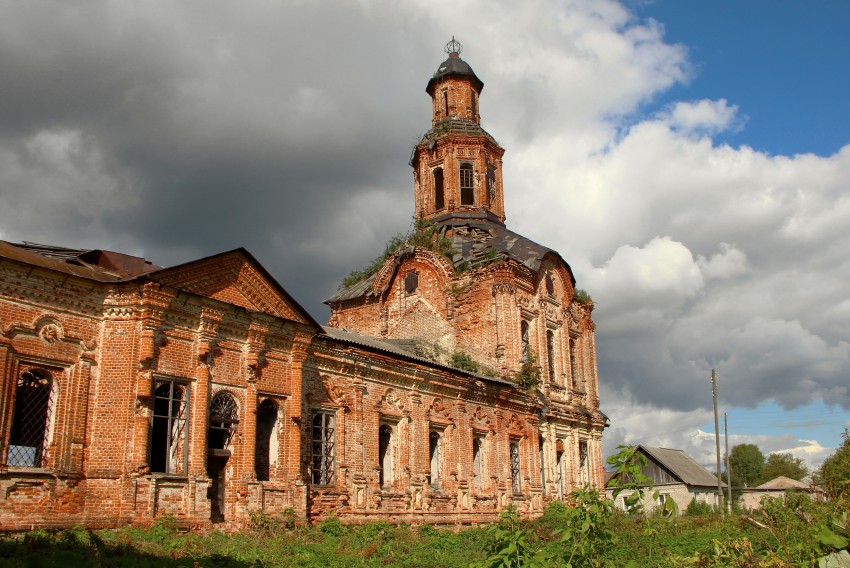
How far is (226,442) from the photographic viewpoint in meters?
14.2

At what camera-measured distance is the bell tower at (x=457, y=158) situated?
95.0 feet

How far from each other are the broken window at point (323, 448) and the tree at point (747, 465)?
209 feet

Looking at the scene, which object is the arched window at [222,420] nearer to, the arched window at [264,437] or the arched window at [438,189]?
the arched window at [264,437]

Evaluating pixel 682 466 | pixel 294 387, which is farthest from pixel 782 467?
pixel 294 387

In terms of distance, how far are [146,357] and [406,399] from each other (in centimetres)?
786

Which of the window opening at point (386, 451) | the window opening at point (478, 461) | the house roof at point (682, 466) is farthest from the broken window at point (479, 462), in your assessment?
the house roof at point (682, 466)

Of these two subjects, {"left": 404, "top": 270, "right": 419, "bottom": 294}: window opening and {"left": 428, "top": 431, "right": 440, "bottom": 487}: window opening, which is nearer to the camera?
{"left": 428, "top": 431, "right": 440, "bottom": 487}: window opening

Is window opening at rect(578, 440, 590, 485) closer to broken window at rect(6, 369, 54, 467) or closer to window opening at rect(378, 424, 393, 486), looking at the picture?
window opening at rect(378, 424, 393, 486)

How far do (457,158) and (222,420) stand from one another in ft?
57.8

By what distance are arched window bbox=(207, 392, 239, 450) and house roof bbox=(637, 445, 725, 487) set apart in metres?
31.1

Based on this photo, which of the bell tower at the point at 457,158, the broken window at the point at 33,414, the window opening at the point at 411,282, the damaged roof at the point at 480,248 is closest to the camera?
the broken window at the point at 33,414

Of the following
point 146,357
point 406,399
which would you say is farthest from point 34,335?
point 406,399

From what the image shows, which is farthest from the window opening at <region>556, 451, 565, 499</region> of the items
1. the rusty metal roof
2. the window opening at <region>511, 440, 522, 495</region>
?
the rusty metal roof

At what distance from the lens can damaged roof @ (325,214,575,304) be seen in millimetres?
25500
